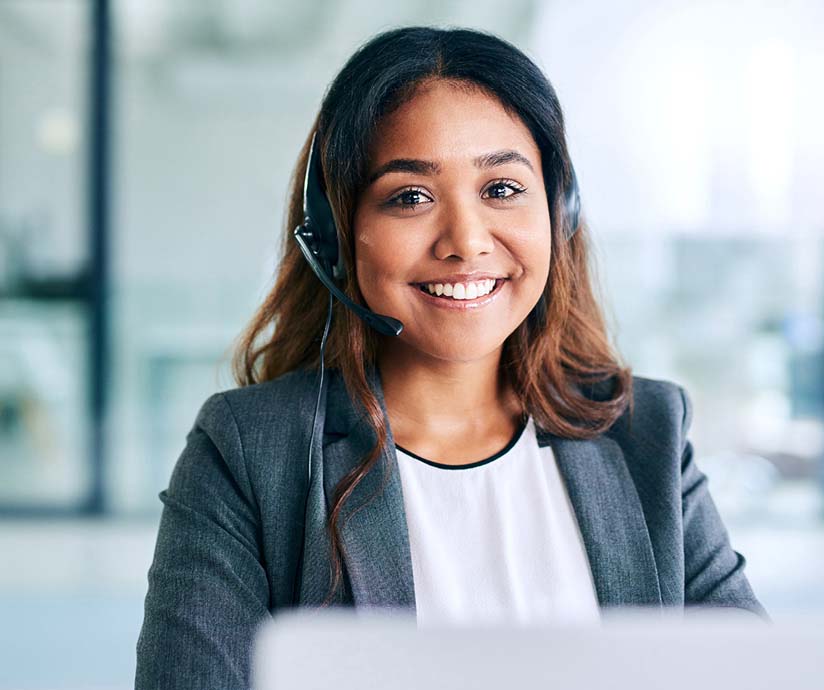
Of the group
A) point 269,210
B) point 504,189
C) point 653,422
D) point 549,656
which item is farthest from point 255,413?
point 269,210

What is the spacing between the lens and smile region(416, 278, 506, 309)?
41.9 inches

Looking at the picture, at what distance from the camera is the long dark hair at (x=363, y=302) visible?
1095 millimetres

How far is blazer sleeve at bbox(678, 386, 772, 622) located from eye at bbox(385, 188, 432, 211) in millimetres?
446

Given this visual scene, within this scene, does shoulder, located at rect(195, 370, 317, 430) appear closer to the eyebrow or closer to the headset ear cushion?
the eyebrow

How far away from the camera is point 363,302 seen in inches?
45.6

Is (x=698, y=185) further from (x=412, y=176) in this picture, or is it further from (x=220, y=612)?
(x=220, y=612)

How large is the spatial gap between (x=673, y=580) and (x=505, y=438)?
0.27 metres

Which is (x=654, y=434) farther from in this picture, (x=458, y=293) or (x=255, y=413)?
(x=255, y=413)

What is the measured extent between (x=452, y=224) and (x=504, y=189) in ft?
0.28

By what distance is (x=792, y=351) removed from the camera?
3.54 metres

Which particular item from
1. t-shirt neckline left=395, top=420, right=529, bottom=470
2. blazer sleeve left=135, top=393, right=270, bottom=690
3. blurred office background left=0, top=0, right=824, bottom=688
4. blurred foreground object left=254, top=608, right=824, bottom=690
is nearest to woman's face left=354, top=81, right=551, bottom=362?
t-shirt neckline left=395, top=420, right=529, bottom=470

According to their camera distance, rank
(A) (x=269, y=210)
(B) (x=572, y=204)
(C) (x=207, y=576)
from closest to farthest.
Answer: (C) (x=207, y=576) < (B) (x=572, y=204) < (A) (x=269, y=210)

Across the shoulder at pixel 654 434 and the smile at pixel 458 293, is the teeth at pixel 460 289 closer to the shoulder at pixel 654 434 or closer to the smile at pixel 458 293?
the smile at pixel 458 293

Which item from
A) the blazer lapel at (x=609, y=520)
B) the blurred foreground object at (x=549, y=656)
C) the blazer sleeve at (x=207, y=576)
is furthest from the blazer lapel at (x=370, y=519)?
the blurred foreground object at (x=549, y=656)
